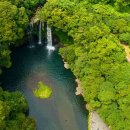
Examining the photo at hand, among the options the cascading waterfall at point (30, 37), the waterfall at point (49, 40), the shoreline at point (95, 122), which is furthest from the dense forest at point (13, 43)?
the shoreline at point (95, 122)

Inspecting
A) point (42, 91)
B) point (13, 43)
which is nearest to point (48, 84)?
point (42, 91)

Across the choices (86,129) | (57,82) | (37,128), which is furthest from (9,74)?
(86,129)

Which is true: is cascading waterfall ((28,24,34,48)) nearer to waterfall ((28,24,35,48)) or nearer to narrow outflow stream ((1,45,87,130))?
waterfall ((28,24,35,48))

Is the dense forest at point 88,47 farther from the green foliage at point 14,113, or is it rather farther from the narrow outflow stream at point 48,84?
the narrow outflow stream at point 48,84

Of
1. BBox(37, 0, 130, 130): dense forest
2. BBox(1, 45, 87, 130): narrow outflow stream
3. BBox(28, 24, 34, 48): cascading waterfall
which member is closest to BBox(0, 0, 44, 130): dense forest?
BBox(28, 24, 34, 48): cascading waterfall

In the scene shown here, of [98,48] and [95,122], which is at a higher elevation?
[98,48]

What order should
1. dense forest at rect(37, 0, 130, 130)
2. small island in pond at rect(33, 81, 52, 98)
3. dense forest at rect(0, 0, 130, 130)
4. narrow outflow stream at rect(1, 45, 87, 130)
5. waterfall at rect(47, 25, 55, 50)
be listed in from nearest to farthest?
dense forest at rect(0, 0, 130, 130)
dense forest at rect(37, 0, 130, 130)
narrow outflow stream at rect(1, 45, 87, 130)
small island in pond at rect(33, 81, 52, 98)
waterfall at rect(47, 25, 55, 50)

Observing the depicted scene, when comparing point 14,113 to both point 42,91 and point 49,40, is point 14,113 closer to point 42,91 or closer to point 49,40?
point 42,91
